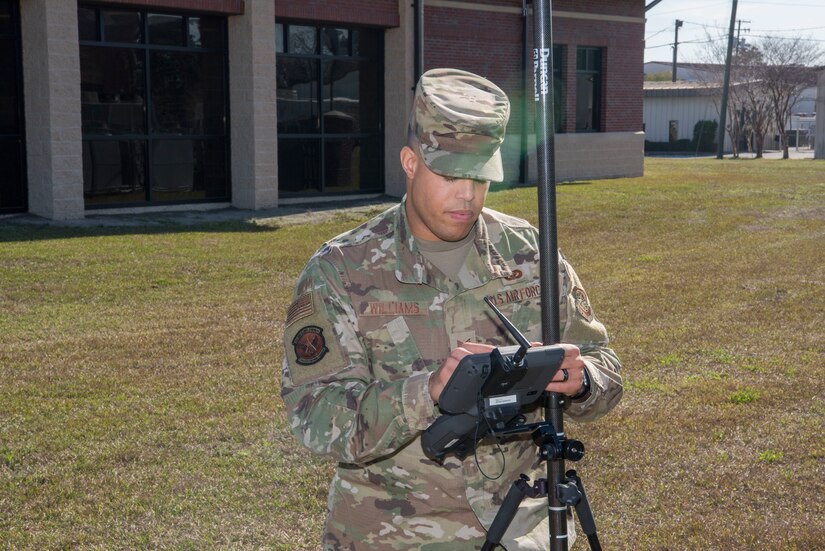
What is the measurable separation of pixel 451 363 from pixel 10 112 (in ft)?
55.4

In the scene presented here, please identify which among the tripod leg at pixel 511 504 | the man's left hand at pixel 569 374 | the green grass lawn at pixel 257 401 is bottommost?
the green grass lawn at pixel 257 401

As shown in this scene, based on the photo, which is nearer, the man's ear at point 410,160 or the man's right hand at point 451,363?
the man's right hand at point 451,363

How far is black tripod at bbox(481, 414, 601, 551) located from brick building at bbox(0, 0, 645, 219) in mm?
16152

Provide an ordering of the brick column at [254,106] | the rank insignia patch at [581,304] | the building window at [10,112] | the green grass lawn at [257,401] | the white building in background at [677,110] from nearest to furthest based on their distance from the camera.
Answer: the rank insignia patch at [581,304]
the green grass lawn at [257,401]
the building window at [10,112]
the brick column at [254,106]
the white building in background at [677,110]

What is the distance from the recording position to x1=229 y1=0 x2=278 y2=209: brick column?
19672 millimetres

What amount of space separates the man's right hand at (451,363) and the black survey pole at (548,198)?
152 millimetres

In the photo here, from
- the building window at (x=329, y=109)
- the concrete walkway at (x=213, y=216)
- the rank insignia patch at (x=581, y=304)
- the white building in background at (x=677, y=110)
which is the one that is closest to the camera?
the rank insignia patch at (x=581, y=304)

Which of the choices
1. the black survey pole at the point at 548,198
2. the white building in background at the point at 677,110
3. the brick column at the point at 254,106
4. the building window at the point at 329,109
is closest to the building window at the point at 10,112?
the brick column at the point at 254,106

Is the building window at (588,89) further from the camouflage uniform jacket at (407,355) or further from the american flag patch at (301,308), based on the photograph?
the american flag patch at (301,308)

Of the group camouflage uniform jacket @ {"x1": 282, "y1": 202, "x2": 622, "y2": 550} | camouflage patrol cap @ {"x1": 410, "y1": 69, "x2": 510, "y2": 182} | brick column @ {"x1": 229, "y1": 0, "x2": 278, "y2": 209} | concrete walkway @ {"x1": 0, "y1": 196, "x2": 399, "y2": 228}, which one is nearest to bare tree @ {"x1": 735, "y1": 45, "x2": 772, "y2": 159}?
concrete walkway @ {"x1": 0, "y1": 196, "x2": 399, "y2": 228}

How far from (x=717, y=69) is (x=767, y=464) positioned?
220 feet

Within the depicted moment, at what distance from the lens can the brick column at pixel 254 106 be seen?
64.5ft

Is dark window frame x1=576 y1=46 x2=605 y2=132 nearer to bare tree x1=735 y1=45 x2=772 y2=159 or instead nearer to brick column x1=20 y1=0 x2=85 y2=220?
brick column x1=20 y1=0 x2=85 y2=220

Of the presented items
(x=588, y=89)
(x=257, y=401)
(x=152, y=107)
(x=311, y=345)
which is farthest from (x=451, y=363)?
(x=588, y=89)
